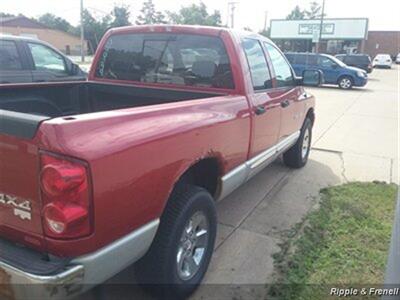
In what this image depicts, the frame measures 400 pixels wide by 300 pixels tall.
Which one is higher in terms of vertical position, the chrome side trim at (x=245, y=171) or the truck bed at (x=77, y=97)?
the truck bed at (x=77, y=97)

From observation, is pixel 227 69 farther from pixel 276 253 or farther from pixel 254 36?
pixel 276 253

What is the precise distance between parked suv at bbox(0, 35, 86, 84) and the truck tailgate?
5499 millimetres

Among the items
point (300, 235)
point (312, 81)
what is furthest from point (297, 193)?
point (312, 81)

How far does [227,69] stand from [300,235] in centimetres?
176

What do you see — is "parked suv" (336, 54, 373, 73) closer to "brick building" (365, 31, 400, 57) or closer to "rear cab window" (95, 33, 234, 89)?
"rear cab window" (95, 33, 234, 89)

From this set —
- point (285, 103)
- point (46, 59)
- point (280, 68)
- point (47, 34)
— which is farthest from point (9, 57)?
point (47, 34)

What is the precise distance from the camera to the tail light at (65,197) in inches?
68.9

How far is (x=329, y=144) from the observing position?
7.74m

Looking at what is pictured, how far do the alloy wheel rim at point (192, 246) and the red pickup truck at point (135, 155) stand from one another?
0.01 metres

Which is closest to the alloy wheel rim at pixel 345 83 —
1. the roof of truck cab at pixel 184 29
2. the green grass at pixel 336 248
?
the green grass at pixel 336 248

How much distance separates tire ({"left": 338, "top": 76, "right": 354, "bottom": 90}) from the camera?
19859 mm

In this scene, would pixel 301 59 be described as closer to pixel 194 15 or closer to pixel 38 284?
pixel 38 284

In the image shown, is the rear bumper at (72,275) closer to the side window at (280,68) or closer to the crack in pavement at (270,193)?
the crack in pavement at (270,193)

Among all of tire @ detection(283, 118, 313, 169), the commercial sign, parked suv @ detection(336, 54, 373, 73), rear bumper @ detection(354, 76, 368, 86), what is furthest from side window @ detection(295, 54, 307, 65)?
the commercial sign
